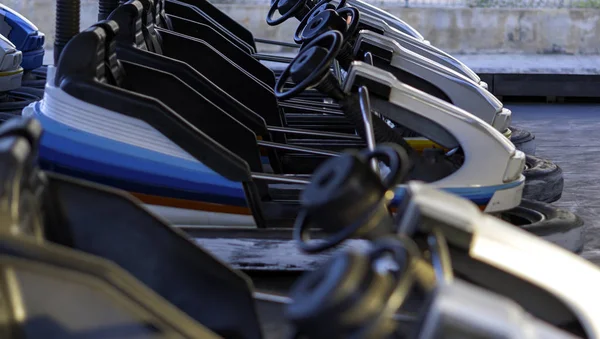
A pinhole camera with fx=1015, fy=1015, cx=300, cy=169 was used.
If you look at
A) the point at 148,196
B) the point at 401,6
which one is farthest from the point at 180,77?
the point at 401,6

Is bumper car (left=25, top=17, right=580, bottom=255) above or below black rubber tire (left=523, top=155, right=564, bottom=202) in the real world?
above

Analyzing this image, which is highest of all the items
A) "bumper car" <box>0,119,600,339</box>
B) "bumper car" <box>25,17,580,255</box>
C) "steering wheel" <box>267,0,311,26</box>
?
"bumper car" <box>0,119,600,339</box>

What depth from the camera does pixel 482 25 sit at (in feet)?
25.0

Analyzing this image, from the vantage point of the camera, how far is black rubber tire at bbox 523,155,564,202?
3.27 meters

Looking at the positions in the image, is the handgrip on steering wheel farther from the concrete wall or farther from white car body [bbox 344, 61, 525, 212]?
the concrete wall

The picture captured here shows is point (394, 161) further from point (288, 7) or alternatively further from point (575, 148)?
point (575, 148)

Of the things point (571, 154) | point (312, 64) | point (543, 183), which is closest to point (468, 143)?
point (312, 64)

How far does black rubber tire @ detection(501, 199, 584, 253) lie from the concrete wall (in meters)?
4.86

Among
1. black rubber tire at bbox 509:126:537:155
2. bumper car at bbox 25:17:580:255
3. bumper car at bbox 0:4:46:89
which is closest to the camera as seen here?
bumper car at bbox 25:17:580:255

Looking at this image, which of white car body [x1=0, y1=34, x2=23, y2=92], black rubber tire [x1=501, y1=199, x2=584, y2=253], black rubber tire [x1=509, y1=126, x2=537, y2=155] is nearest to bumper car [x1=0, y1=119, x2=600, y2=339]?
black rubber tire [x1=501, y1=199, x2=584, y2=253]

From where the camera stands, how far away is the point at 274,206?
2.46 meters

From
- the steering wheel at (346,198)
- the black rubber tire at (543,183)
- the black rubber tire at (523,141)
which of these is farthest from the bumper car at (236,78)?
the steering wheel at (346,198)

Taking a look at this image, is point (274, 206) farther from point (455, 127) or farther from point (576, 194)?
point (576, 194)

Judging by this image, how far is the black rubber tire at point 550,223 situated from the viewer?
8.15ft
